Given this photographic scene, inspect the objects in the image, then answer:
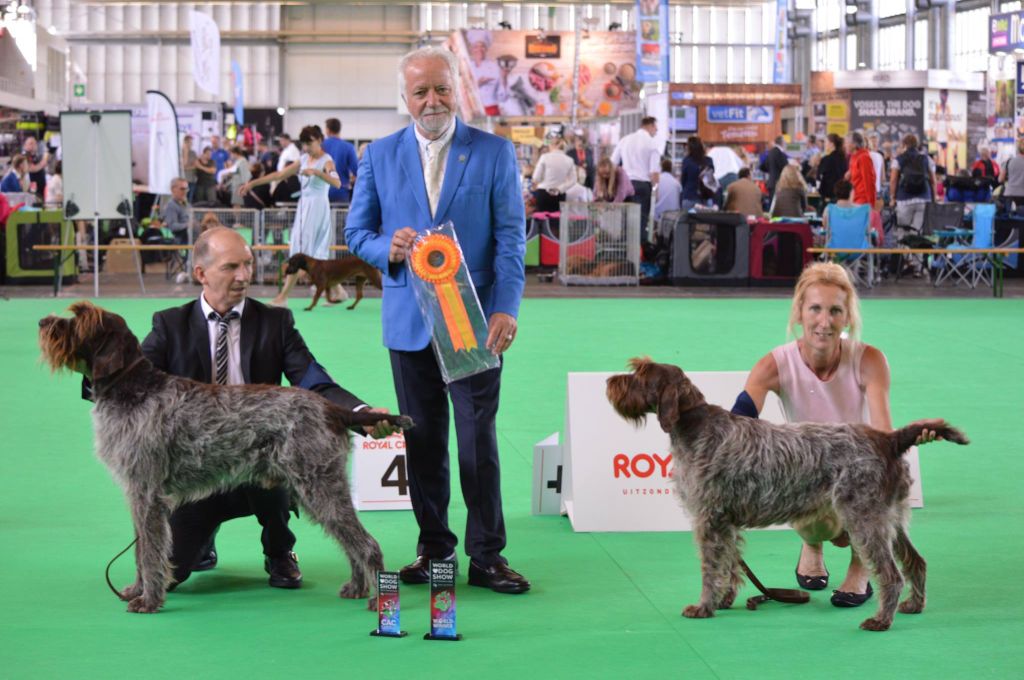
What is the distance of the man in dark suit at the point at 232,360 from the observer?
3760 mm

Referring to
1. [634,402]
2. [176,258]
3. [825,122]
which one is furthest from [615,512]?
[825,122]

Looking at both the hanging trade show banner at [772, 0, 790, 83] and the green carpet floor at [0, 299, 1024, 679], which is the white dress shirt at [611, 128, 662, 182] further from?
the hanging trade show banner at [772, 0, 790, 83]

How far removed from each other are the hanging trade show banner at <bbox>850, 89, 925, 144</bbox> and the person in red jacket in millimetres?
9706

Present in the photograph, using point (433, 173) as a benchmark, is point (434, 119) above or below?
above

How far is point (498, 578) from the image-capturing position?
384 centimetres

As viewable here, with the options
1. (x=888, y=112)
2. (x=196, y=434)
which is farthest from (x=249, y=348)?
(x=888, y=112)

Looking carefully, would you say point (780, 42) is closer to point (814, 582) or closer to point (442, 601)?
point (814, 582)

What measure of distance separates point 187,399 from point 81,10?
4474 cm

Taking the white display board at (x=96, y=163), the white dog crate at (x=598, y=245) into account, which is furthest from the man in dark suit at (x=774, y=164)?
the white display board at (x=96, y=163)

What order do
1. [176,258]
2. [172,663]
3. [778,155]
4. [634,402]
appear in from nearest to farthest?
[172,663] → [634,402] → [176,258] → [778,155]

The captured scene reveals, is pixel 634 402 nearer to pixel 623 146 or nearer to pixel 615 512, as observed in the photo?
pixel 615 512

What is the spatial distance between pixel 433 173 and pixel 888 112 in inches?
875

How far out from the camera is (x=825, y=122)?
25219 millimetres

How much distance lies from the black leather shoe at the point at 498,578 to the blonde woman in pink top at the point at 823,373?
822mm
